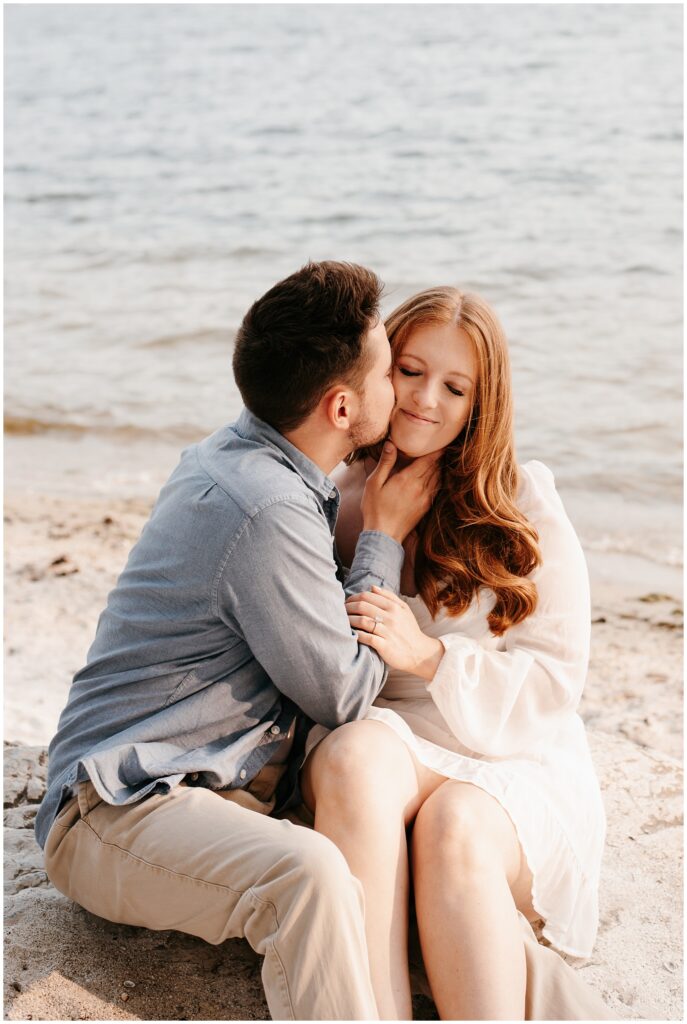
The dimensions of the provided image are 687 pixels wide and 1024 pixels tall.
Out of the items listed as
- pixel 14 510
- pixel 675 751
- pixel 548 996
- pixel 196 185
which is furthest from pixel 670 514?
pixel 196 185

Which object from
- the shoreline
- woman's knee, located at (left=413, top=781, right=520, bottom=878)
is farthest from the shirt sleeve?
the shoreline

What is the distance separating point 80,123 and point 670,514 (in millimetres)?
18069

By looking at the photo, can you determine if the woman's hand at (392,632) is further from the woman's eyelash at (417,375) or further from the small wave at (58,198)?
the small wave at (58,198)

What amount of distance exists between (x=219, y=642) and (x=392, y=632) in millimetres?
459

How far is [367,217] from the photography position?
14.4m

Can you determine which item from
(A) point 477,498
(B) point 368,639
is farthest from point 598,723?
(B) point 368,639

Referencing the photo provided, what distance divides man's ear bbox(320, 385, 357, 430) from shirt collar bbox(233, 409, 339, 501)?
0.12 m

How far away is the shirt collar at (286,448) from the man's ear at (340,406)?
122 millimetres

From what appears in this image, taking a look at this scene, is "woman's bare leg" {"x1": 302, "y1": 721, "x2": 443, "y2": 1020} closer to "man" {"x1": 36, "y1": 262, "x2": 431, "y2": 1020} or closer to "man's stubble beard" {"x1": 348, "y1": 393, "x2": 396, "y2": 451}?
"man" {"x1": 36, "y1": 262, "x2": 431, "y2": 1020}

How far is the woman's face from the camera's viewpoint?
3.18m

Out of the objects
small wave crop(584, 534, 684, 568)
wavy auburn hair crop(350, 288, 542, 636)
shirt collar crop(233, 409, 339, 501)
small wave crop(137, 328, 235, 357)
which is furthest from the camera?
small wave crop(137, 328, 235, 357)

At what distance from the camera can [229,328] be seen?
1107 cm

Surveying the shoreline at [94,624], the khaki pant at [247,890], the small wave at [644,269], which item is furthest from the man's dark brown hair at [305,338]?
the small wave at [644,269]

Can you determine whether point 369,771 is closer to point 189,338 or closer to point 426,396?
point 426,396
